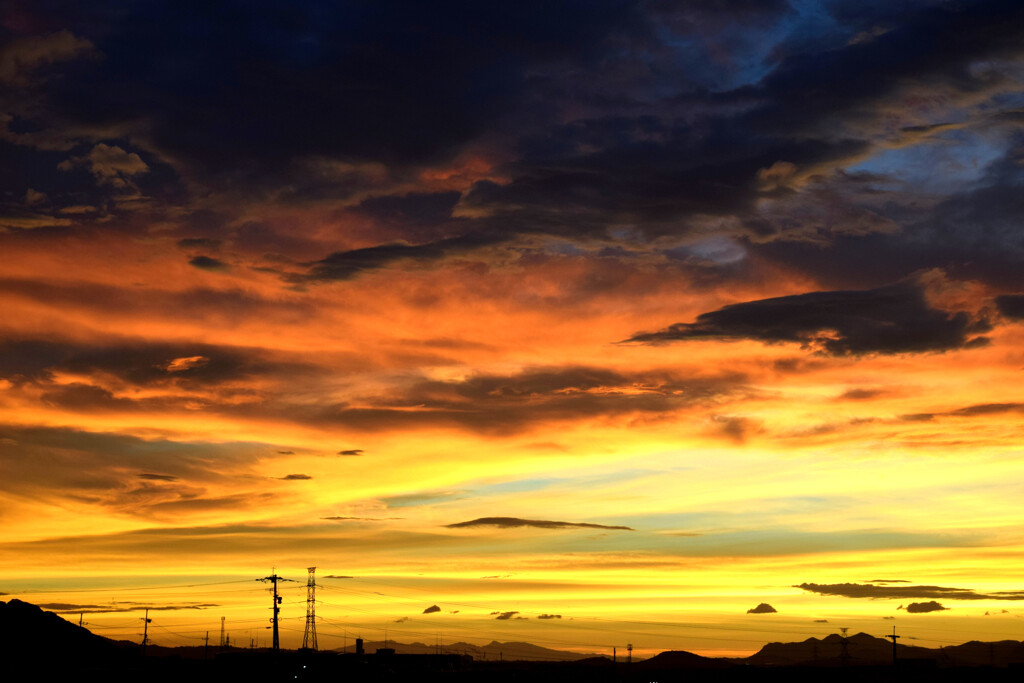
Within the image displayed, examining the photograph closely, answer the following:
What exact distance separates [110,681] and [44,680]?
14.1 metres

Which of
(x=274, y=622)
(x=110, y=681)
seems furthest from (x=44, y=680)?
(x=274, y=622)

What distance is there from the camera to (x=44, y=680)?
654ft

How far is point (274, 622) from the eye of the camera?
199 meters

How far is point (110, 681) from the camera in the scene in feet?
648

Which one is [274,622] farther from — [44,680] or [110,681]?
[44,680]

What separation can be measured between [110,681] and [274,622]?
113 ft

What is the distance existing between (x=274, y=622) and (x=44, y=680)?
48.1m
